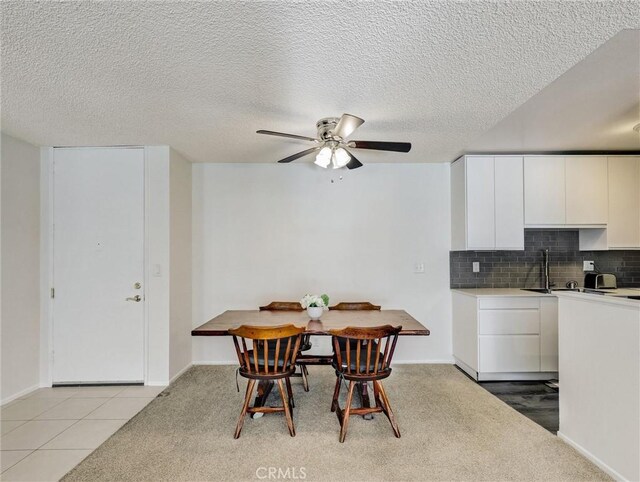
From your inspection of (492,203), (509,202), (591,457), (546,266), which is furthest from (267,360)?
A: (546,266)

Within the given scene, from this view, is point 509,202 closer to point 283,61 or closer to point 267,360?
point 283,61

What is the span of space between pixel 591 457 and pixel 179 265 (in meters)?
3.80

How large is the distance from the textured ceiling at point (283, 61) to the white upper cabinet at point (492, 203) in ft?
3.03

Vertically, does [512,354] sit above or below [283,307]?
below

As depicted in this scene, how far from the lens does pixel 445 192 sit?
413 cm

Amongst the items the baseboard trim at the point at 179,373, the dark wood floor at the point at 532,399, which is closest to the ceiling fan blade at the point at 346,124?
the dark wood floor at the point at 532,399

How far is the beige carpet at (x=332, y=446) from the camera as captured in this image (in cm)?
198

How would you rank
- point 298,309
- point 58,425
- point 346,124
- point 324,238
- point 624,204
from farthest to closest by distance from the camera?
point 324,238, point 624,204, point 298,309, point 58,425, point 346,124

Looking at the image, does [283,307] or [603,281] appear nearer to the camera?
[283,307]

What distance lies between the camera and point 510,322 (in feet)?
11.3

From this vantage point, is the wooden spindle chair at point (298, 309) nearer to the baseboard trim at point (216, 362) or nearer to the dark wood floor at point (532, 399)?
the baseboard trim at point (216, 362)

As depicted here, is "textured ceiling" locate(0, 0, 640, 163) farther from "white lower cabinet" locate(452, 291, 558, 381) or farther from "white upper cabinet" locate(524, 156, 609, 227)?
"white lower cabinet" locate(452, 291, 558, 381)

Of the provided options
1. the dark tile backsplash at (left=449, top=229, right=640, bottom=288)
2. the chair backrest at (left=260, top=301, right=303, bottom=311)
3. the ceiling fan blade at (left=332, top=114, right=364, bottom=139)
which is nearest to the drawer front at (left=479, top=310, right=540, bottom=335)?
the dark tile backsplash at (left=449, top=229, right=640, bottom=288)

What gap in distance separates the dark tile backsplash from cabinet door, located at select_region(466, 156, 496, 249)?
1.19 feet
